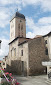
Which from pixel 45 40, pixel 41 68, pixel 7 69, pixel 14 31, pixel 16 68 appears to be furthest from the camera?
pixel 14 31

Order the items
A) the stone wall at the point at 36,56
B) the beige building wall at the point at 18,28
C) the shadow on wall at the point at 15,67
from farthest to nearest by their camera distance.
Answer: the beige building wall at the point at 18,28 < the shadow on wall at the point at 15,67 < the stone wall at the point at 36,56

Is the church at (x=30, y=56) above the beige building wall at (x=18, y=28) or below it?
below

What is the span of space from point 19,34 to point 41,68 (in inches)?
998

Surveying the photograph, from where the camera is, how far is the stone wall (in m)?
18.2

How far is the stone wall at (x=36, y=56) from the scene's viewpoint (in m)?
18.2

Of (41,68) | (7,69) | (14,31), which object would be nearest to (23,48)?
(41,68)

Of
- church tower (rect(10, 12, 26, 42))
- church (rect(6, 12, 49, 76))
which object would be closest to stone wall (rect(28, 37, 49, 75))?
church (rect(6, 12, 49, 76))

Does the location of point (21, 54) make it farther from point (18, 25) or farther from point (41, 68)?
point (18, 25)

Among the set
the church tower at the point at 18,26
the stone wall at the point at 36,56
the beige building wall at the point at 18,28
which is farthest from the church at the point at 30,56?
the church tower at the point at 18,26

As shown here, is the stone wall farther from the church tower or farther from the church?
the church tower

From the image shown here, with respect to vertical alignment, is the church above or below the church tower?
below

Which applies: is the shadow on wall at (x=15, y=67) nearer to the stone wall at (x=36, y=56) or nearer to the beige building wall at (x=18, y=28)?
the stone wall at (x=36, y=56)

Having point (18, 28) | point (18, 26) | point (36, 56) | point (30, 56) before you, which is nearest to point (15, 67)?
point (30, 56)

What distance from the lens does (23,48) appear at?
20781 millimetres
